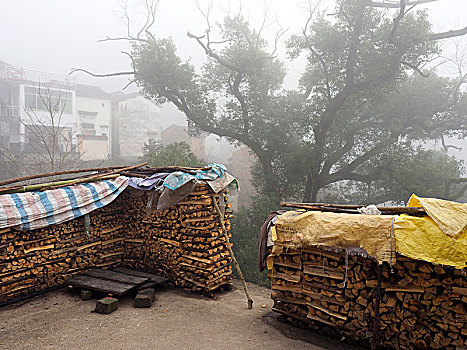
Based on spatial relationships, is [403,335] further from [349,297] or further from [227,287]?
[227,287]

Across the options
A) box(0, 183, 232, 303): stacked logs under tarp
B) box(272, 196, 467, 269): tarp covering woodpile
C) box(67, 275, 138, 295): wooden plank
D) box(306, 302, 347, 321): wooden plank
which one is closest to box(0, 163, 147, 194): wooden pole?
box(0, 183, 232, 303): stacked logs under tarp

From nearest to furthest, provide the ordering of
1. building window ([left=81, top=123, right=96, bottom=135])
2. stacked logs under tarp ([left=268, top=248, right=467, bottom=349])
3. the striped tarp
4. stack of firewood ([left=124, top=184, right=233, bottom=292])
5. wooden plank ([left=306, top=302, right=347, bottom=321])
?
stacked logs under tarp ([left=268, top=248, right=467, bottom=349]) < wooden plank ([left=306, top=302, right=347, bottom=321]) < the striped tarp < stack of firewood ([left=124, top=184, right=233, bottom=292]) < building window ([left=81, top=123, right=96, bottom=135])

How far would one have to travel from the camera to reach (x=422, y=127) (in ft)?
56.0

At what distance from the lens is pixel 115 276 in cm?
685

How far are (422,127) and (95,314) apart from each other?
695 inches

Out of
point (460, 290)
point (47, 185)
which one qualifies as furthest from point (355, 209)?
point (47, 185)

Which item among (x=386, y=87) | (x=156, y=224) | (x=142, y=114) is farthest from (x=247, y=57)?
(x=142, y=114)

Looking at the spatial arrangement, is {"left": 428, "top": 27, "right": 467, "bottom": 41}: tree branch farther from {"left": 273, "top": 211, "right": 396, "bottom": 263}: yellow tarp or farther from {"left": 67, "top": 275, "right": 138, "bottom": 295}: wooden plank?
{"left": 67, "top": 275, "right": 138, "bottom": 295}: wooden plank

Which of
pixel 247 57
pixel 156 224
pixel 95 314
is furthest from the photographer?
pixel 247 57

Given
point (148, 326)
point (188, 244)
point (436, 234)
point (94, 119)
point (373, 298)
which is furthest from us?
point (94, 119)

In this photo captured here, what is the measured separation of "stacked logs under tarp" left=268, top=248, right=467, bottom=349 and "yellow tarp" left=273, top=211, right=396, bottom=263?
24cm

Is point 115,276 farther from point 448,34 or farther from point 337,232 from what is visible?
point 448,34

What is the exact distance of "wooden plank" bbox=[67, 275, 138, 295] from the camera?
20.2ft

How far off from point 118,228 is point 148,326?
129 inches
